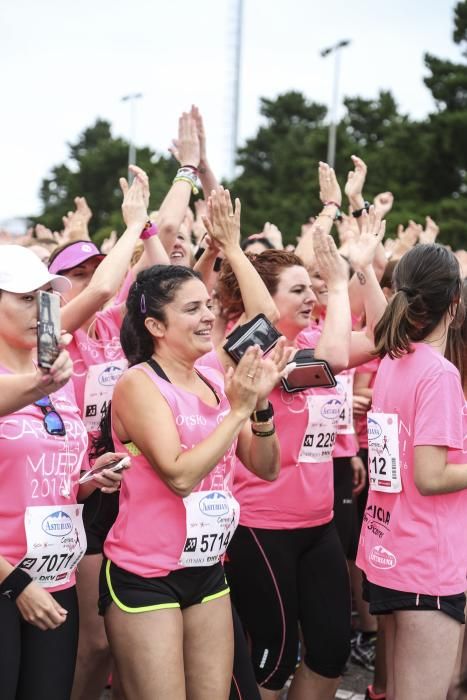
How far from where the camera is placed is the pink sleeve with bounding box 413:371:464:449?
127 inches

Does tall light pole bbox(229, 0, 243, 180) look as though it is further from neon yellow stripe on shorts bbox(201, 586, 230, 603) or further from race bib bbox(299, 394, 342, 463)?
neon yellow stripe on shorts bbox(201, 586, 230, 603)

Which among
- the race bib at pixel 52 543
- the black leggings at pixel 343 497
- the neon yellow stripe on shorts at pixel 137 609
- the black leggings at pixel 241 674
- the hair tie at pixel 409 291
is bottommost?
the black leggings at pixel 241 674

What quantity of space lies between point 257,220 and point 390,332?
3831 cm

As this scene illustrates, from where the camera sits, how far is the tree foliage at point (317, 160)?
93.4 feet

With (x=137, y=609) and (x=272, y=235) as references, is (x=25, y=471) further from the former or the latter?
(x=272, y=235)

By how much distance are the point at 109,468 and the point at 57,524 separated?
259mm

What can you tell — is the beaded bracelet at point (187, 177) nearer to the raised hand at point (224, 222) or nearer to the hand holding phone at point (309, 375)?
the raised hand at point (224, 222)

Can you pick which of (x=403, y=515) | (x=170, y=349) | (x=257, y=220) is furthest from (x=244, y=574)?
(x=257, y=220)

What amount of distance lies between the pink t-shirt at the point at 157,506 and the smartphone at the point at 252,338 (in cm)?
24

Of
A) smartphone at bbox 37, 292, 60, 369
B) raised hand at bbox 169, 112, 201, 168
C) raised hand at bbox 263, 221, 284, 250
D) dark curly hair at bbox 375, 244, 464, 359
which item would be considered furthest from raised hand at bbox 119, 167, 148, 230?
raised hand at bbox 263, 221, 284, 250

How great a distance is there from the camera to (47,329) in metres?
2.49

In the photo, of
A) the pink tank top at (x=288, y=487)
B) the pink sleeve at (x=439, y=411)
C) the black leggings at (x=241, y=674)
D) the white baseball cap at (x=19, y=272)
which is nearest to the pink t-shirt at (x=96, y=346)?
the pink tank top at (x=288, y=487)

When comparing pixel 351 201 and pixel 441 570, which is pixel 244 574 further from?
pixel 351 201

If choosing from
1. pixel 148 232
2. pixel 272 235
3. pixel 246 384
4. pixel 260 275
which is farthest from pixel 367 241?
pixel 272 235
